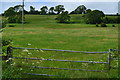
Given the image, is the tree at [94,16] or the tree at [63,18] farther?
the tree at [63,18]

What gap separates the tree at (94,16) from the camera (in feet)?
187

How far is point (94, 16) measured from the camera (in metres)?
57.6

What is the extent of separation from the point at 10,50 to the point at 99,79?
8.94ft

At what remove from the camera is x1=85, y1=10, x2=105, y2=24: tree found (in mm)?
56909

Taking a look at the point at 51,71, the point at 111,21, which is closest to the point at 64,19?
the point at 111,21

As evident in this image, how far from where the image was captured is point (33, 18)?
6006 cm

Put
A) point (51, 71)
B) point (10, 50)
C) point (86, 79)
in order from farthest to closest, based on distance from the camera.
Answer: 1. point (51, 71)
2. point (10, 50)
3. point (86, 79)

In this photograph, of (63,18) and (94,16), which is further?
(63,18)

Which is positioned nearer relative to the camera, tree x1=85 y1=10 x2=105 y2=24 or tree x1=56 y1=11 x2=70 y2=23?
tree x1=85 y1=10 x2=105 y2=24

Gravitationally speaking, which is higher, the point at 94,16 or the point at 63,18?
the point at 94,16

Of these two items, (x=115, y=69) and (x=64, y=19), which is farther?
(x=64, y=19)

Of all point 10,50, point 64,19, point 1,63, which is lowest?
point 1,63

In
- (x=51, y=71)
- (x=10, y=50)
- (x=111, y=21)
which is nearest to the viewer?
(x=10, y=50)

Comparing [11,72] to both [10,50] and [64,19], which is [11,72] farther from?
[64,19]
